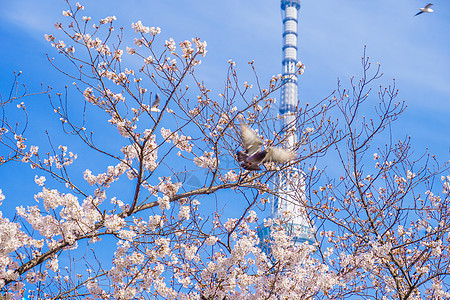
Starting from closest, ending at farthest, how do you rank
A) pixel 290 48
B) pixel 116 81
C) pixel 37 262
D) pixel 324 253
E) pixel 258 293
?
pixel 37 262 → pixel 116 81 → pixel 258 293 → pixel 324 253 → pixel 290 48

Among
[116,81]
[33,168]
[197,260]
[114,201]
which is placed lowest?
[197,260]

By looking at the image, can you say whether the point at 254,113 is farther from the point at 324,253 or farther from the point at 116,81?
the point at 324,253

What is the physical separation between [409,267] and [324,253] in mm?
1501

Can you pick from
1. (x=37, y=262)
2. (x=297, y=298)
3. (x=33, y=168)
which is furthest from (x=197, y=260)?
(x=33, y=168)

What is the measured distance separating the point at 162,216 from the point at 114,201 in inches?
31.7

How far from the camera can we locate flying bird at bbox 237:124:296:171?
5297 mm

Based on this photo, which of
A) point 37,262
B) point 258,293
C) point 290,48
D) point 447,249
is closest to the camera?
point 37,262

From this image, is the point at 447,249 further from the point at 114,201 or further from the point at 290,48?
the point at 290,48

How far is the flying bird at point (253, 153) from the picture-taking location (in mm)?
5297

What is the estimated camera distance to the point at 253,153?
542 centimetres

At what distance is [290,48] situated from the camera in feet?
325

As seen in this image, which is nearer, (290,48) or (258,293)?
(258,293)

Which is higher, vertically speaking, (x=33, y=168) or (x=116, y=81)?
(x=116, y=81)

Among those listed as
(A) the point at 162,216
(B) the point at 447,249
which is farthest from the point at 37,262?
(B) the point at 447,249
